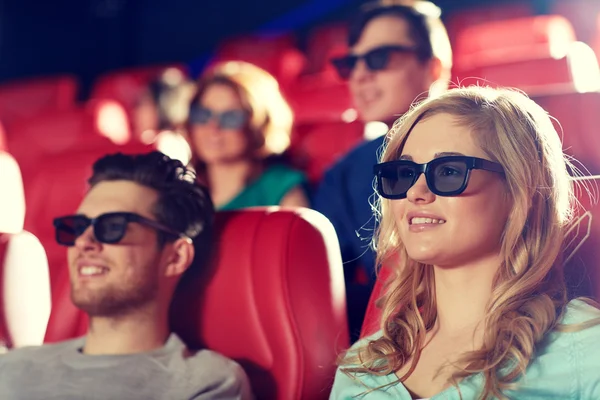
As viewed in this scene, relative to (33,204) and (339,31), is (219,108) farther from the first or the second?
(339,31)

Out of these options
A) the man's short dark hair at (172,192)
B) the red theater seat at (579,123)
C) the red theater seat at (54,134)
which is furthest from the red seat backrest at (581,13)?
the man's short dark hair at (172,192)

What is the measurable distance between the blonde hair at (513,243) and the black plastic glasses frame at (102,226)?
0.42 meters

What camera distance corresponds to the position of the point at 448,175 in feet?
3.89

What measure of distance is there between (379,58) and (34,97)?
2.68 meters

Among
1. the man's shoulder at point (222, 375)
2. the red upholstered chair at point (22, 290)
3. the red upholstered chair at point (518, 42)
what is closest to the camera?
the man's shoulder at point (222, 375)

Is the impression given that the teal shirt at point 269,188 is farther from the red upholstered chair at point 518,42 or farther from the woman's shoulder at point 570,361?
the woman's shoulder at point 570,361

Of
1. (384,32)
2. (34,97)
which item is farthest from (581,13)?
(34,97)

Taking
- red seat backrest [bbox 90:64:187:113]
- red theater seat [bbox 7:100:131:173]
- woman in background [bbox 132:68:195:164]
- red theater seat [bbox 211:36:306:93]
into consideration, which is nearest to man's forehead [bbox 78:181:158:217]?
red theater seat [bbox 7:100:131:173]

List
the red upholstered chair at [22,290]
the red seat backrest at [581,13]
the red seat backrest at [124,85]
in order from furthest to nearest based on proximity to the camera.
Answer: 1. the red seat backrest at [124,85]
2. the red seat backrest at [581,13]
3. the red upholstered chair at [22,290]

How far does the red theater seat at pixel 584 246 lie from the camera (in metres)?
1.24

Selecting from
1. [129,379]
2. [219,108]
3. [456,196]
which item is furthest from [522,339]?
[219,108]

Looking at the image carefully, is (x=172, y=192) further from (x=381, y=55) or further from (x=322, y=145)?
(x=322, y=145)

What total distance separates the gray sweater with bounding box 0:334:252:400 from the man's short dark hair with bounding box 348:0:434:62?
0.87 metres

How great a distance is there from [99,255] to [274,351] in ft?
1.01
